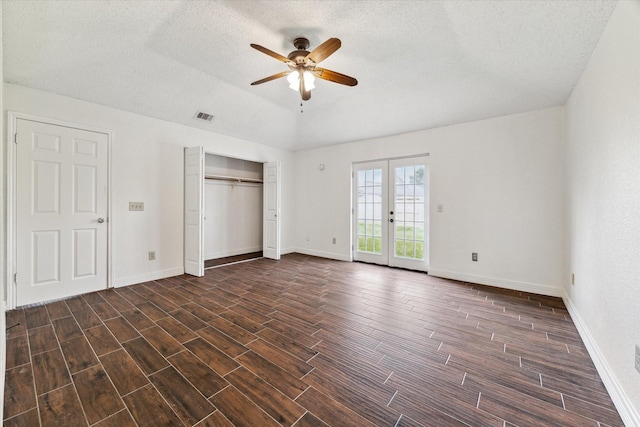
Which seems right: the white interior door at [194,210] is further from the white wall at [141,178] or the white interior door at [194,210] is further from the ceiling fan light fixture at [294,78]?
the ceiling fan light fixture at [294,78]

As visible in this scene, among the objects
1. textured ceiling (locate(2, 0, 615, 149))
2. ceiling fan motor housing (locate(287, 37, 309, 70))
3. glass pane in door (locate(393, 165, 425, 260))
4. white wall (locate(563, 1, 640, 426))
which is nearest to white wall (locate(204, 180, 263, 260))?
textured ceiling (locate(2, 0, 615, 149))

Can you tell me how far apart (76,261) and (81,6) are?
9.39ft

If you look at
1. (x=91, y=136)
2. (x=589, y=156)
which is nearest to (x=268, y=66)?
(x=91, y=136)

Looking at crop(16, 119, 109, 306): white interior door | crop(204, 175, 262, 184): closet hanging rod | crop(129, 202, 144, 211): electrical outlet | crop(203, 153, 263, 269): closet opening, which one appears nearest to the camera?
crop(16, 119, 109, 306): white interior door

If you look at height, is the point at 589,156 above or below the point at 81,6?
below

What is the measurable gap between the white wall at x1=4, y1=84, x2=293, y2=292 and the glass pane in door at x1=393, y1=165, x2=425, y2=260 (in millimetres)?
3552

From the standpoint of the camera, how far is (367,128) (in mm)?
4832

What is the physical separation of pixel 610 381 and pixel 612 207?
1.16 m

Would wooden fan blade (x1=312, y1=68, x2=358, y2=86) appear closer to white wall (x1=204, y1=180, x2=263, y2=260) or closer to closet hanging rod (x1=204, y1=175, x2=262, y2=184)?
closet hanging rod (x1=204, y1=175, x2=262, y2=184)

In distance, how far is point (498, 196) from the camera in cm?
387

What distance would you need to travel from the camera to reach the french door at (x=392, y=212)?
184 inches

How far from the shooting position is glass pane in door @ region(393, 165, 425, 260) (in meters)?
4.68

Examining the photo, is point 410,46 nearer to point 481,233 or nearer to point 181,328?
point 481,233

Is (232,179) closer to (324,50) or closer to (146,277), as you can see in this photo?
(146,277)
